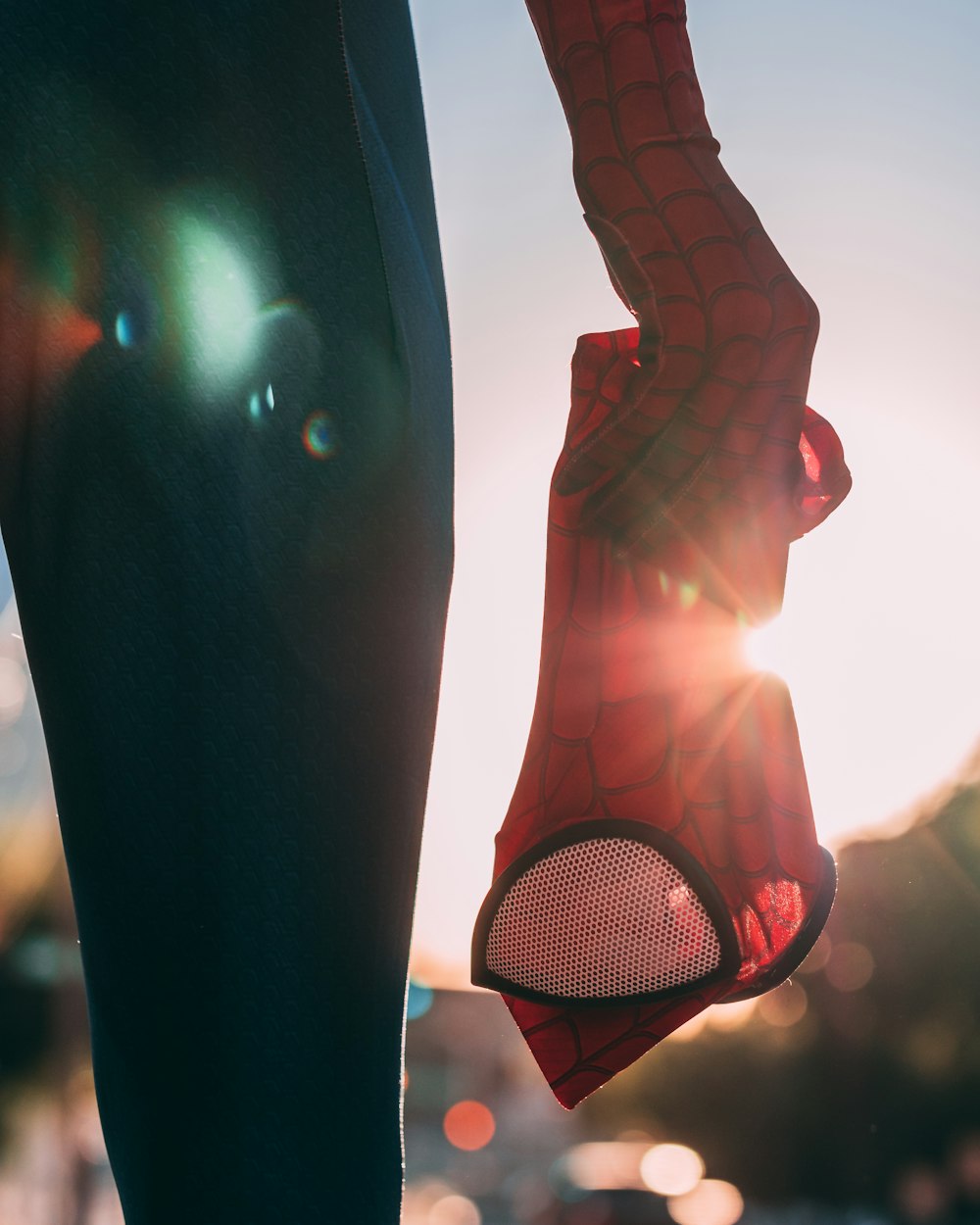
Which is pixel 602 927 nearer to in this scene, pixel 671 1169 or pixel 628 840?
pixel 628 840

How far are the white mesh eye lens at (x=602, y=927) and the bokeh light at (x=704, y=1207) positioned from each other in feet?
79.0

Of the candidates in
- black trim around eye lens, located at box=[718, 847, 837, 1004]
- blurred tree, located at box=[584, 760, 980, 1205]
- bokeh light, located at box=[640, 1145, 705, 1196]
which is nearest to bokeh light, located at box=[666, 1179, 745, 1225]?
bokeh light, located at box=[640, 1145, 705, 1196]

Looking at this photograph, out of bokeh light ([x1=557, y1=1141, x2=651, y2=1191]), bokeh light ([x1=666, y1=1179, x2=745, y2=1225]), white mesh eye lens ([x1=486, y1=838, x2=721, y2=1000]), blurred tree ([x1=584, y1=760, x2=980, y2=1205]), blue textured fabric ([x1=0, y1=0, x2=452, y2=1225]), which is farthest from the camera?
blurred tree ([x1=584, y1=760, x2=980, y2=1205])

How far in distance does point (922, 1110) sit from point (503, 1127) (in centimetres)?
2494

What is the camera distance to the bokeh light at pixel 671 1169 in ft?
80.1

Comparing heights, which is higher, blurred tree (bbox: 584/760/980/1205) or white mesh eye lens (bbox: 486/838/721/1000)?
white mesh eye lens (bbox: 486/838/721/1000)

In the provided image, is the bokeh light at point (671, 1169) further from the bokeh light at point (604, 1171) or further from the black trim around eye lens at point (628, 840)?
the black trim around eye lens at point (628, 840)

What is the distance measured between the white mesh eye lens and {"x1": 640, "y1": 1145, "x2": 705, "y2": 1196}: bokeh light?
24598mm

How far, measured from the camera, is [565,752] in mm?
969

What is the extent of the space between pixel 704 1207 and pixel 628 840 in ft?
88.5

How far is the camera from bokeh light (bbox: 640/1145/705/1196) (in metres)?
24.4

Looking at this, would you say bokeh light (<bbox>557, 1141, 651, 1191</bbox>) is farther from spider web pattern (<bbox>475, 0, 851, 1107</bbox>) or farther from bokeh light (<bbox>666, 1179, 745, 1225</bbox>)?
spider web pattern (<bbox>475, 0, 851, 1107</bbox>)

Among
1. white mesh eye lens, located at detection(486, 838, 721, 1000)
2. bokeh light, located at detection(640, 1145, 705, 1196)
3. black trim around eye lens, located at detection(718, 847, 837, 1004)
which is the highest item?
white mesh eye lens, located at detection(486, 838, 721, 1000)

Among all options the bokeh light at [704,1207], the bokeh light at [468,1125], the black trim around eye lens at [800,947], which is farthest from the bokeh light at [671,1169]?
the black trim around eye lens at [800,947]
